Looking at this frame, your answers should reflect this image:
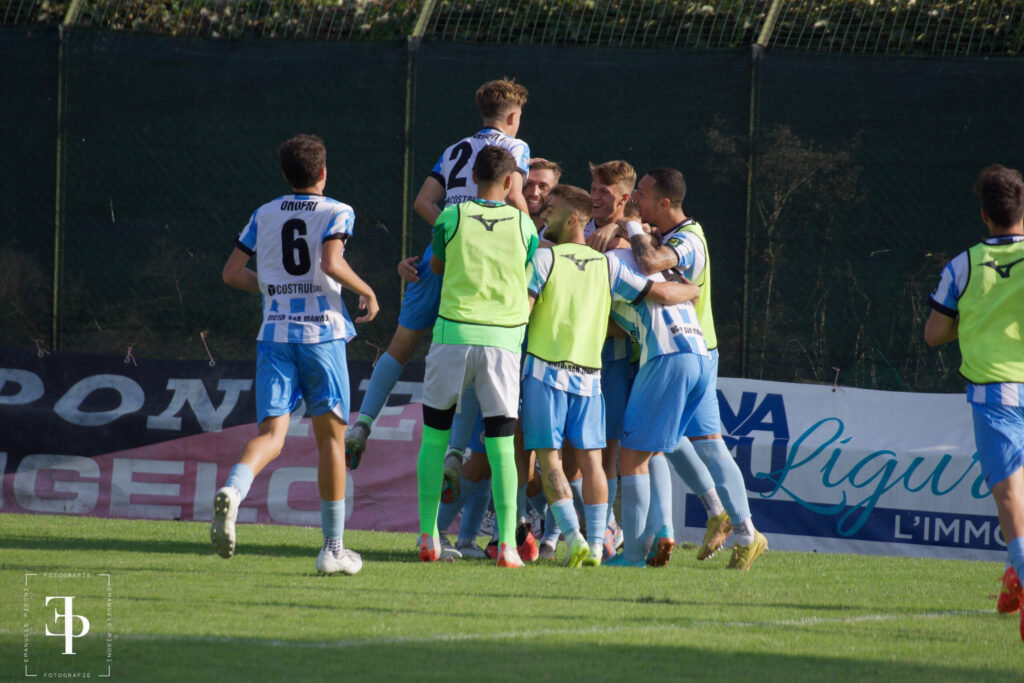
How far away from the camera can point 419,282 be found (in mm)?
7348

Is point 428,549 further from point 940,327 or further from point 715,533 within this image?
point 940,327

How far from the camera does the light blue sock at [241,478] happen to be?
5.64 m

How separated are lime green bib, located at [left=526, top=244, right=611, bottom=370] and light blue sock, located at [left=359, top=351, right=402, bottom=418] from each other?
116 cm

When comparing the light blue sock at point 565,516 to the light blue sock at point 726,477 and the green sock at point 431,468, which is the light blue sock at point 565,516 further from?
the light blue sock at point 726,477

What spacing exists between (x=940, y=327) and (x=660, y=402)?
1.54 meters

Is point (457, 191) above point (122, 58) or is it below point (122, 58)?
below

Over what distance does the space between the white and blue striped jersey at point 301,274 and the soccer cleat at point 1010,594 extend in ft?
10.4

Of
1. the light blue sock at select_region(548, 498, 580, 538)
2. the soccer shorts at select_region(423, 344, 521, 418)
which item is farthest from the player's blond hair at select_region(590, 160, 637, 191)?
the light blue sock at select_region(548, 498, 580, 538)

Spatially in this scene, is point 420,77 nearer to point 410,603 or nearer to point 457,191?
point 457,191

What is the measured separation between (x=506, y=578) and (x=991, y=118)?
219 inches

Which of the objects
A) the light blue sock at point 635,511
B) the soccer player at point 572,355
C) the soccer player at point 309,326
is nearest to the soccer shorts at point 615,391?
the soccer player at point 572,355

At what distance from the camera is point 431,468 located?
637cm

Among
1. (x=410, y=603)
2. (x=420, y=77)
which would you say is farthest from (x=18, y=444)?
(x=410, y=603)

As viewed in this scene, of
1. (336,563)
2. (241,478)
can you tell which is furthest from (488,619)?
(241,478)
